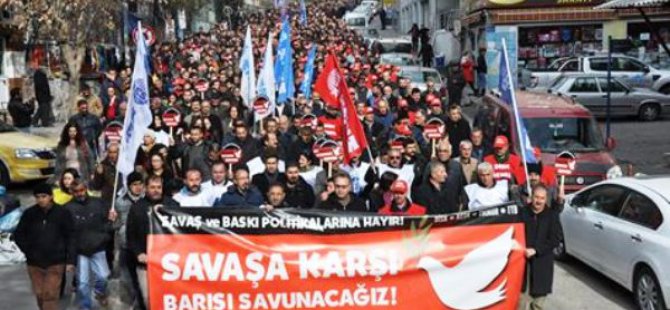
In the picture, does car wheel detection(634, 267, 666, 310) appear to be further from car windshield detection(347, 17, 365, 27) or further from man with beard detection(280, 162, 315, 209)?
car windshield detection(347, 17, 365, 27)

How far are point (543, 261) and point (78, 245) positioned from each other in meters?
4.14

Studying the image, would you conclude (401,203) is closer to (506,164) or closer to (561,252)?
(506,164)

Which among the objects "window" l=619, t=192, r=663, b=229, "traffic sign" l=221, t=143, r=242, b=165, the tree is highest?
the tree

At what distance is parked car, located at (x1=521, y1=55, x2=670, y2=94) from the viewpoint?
2858 centimetres

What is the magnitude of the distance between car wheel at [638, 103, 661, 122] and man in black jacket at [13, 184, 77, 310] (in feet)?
68.0

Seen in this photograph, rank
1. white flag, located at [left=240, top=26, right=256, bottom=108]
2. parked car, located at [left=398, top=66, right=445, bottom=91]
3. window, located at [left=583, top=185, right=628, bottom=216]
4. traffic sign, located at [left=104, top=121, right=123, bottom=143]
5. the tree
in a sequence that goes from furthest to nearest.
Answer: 1. parked car, located at [left=398, top=66, right=445, bottom=91]
2. the tree
3. white flag, located at [left=240, top=26, right=256, bottom=108]
4. traffic sign, located at [left=104, top=121, right=123, bottom=143]
5. window, located at [left=583, top=185, right=628, bottom=216]

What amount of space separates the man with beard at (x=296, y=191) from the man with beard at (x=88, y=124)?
18.8 feet

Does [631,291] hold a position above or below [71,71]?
below

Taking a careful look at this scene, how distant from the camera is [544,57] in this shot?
3659cm

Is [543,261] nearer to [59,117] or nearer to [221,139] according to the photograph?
[221,139]

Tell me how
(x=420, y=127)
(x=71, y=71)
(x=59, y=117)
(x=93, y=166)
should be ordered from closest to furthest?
(x=93, y=166) → (x=420, y=127) → (x=71, y=71) → (x=59, y=117)

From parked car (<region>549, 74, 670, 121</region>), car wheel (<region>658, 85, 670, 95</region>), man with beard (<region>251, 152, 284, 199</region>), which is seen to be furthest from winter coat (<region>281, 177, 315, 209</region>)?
car wheel (<region>658, 85, 670, 95</region>)

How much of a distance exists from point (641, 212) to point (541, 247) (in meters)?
1.82

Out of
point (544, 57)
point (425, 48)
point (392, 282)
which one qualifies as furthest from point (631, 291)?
point (425, 48)
